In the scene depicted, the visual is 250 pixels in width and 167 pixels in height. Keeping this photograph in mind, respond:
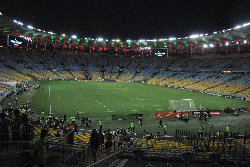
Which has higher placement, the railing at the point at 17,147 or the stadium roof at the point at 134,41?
the stadium roof at the point at 134,41

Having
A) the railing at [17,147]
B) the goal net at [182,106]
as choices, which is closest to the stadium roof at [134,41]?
the goal net at [182,106]

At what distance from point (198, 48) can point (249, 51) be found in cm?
2375

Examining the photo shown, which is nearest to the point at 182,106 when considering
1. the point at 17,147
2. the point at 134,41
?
the point at 17,147

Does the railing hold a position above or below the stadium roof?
below

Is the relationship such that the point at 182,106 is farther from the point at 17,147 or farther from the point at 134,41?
the point at 134,41

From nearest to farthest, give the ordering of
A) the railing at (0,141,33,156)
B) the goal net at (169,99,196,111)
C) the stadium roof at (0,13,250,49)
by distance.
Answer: the railing at (0,141,33,156), the goal net at (169,99,196,111), the stadium roof at (0,13,250,49)

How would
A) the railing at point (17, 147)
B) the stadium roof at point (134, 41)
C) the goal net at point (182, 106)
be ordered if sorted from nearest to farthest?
the railing at point (17, 147), the goal net at point (182, 106), the stadium roof at point (134, 41)

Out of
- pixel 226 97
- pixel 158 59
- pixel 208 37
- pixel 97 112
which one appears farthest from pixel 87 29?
pixel 97 112

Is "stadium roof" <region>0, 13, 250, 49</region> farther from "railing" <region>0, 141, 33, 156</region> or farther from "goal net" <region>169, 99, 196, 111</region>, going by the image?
"railing" <region>0, 141, 33, 156</region>

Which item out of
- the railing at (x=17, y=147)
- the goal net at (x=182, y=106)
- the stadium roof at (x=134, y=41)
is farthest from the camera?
the stadium roof at (x=134, y=41)

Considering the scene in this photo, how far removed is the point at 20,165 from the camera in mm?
8320

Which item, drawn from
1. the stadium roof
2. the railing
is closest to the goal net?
the stadium roof

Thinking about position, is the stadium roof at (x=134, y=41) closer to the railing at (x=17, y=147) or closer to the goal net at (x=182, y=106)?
the goal net at (x=182, y=106)

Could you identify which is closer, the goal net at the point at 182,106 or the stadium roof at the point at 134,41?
the goal net at the point at 182,106
